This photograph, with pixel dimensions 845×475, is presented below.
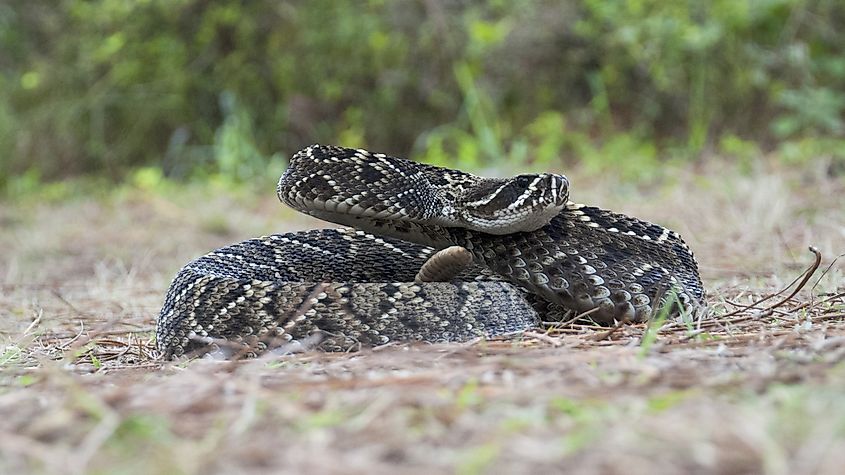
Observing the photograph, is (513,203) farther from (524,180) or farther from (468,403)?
(468,403)

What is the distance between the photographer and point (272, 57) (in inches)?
561

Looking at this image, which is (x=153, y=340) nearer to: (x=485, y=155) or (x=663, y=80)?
(x=485, y=155)

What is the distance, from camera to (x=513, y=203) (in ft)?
13.3

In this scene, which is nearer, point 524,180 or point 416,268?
point 524,180

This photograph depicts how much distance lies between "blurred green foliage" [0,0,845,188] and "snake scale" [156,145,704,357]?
6.18 meters

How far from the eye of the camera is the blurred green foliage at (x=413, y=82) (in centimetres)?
1097

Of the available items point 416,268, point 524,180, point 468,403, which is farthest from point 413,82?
point 468,403

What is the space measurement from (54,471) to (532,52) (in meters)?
11.1

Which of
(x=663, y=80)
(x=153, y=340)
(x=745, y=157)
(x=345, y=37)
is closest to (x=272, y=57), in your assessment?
(x=345, y=37)

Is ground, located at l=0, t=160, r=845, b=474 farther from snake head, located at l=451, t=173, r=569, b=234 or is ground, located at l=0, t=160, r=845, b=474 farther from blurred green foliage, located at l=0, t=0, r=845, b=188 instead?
blurred green foliage, located at l=0, t=0, r=845, b=188

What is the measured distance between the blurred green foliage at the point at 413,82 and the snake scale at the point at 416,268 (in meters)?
6.18

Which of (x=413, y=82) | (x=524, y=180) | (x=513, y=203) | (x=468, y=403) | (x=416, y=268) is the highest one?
(x=413, y=82)

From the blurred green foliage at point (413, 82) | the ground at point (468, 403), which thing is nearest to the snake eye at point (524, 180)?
the ground at point (468, 403)

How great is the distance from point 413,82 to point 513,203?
951cm
